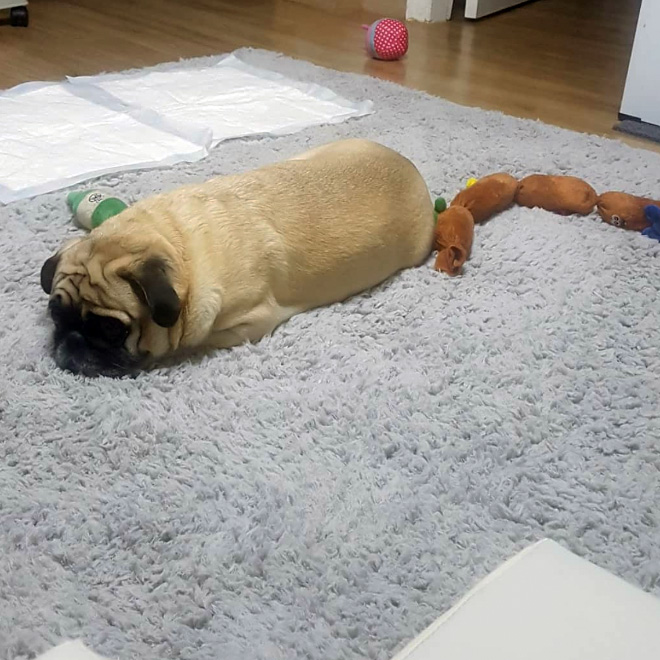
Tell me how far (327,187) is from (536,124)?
1300mm

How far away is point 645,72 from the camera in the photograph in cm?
272

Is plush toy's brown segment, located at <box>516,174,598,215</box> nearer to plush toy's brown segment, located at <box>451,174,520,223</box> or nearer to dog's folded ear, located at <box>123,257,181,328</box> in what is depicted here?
plush toy's brown segment, located at <box>451,174,520,223</box>

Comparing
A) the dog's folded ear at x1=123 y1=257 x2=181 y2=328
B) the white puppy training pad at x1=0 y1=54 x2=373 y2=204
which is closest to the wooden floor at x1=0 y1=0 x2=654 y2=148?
the white puppy training pad at x1=0 y1=54 x2=373 y2=204

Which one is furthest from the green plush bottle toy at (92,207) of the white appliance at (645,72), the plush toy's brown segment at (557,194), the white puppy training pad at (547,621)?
the white appliance at (645,72)

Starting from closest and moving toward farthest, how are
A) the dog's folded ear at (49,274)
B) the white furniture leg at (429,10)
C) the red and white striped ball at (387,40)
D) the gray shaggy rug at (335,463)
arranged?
1. the gray shaggy rug at (335,463)
2. the dog's folded ear at (49,274)
3. the red and white striped ball at (387,40)
4. the white furniture leg at (429,10)

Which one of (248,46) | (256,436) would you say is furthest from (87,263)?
(248,46)

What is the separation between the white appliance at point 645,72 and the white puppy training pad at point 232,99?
886mm

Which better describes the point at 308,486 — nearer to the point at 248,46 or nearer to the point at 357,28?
the point at 248,46

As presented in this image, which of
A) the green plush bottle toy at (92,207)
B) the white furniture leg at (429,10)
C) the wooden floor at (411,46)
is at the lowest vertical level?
the green plush bottle toy at (92,207)

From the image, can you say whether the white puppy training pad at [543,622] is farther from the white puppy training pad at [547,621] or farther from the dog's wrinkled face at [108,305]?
the dog's wrinkled face at [108,305]

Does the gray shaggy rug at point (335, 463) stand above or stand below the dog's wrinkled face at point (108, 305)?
below

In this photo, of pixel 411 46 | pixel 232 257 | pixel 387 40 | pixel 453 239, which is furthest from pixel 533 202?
pixel 411 46

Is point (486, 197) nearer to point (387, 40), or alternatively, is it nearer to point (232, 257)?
point (232, 257)

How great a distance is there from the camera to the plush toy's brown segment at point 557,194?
203 centimetres
